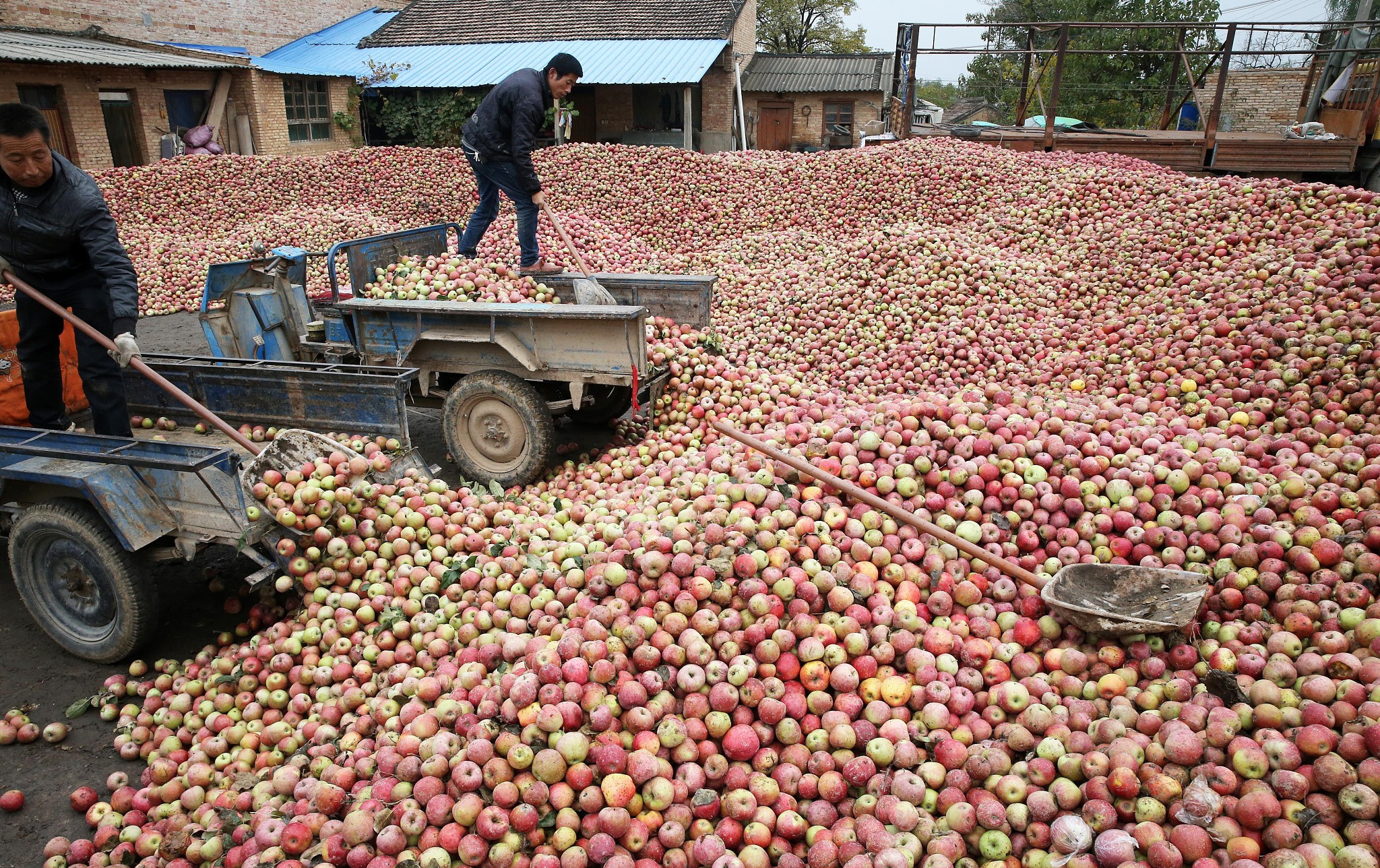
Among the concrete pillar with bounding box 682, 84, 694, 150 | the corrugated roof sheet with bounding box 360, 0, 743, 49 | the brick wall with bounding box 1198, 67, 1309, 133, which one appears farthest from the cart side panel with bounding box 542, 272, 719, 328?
the brick wall with bounding box 1198, 67, 1309, 133

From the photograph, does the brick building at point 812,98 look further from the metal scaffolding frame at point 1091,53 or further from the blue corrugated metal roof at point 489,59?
the metal scaffolding frame at point 1091,53

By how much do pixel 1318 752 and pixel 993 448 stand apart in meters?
2.06

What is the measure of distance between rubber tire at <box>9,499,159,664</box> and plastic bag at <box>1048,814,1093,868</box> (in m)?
4.86

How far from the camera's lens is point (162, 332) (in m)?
12.0

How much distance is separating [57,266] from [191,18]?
23180mm

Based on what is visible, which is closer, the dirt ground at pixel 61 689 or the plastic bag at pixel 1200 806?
the plastic bag at pixel 1200 806

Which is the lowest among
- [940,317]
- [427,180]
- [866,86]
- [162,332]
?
[162,332]

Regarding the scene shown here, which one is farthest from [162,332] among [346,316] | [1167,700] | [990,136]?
[990,136]

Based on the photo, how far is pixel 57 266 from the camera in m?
5.15

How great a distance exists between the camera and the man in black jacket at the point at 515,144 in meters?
7.95

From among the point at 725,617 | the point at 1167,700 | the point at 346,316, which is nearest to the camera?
the point at 1167,700

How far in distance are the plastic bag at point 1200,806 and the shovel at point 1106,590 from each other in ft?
2.57

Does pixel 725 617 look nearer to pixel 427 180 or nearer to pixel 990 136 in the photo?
pixel 990 136

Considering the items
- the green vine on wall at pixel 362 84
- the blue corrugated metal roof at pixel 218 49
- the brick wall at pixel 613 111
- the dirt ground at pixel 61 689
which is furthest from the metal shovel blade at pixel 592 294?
the brick wall at pixel 613 111
